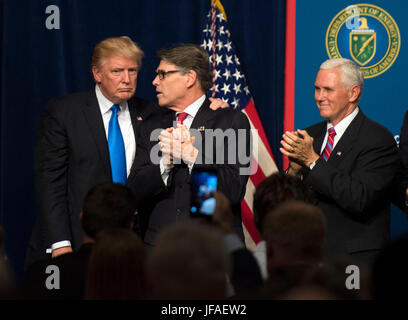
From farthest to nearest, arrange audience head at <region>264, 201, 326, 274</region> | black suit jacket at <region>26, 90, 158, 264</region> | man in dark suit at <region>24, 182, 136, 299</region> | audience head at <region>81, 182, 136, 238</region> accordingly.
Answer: black suit jacket at <region>26, 90, 158, 264</region>, audience head at <region>81, 182, 136, 238</region>, man in dark suit at <region>24, 182, 136, 299</region>, audience head at <region>264, 201, 326, 274</region>

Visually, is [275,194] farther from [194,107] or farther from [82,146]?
[82,146]

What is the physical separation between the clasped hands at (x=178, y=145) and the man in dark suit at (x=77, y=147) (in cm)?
40

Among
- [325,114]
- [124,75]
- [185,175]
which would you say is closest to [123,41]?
[124,75]

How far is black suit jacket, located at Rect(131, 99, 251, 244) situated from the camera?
12.0 ft

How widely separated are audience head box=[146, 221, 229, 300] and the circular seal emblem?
382 centimetres

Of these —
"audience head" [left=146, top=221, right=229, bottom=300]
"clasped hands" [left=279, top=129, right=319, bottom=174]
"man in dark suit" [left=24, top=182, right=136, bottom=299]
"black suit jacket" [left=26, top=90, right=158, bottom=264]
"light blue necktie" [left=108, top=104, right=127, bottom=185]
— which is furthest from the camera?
"light blue necktie" [left=108, top=104, right=127, bottom=185]

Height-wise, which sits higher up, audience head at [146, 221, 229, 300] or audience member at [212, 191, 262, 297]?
audience head at [146, 221, 229, 300]

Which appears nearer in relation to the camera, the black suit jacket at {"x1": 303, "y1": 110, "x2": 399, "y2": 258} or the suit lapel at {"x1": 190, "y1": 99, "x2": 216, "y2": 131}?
the black suit jacket at {"x1": 303, "y1": 110, "x2": 399, "y2": 258}

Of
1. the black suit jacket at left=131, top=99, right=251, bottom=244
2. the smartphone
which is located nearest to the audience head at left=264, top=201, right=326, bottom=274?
the smartphone

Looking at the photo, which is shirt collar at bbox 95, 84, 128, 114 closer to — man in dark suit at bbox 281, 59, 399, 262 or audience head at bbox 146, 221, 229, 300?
man in dark suit at bbox 281, 59, 399, 262

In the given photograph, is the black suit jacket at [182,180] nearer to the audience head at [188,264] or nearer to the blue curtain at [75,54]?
the blue curtain at [75,54]

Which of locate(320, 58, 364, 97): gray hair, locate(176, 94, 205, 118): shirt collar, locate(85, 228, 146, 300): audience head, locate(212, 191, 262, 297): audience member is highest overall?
locate(320, 58, 364, 97): gray hair
